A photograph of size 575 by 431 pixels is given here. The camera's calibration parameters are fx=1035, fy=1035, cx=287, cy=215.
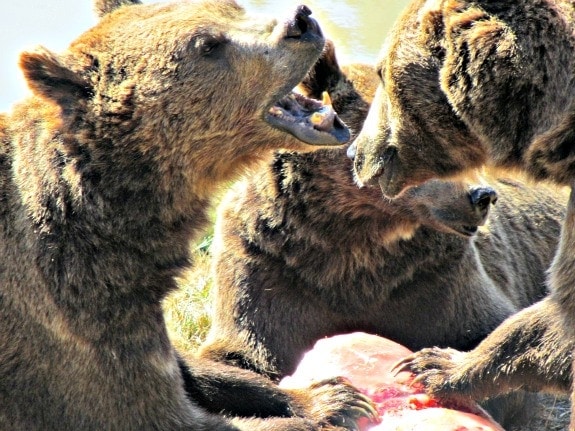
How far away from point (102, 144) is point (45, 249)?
1.81 feet

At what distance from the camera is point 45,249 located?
15.4ft

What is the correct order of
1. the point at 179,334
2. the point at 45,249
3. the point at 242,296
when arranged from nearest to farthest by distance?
the point at 45,249 < the point at 242,296 < the point at 179,334

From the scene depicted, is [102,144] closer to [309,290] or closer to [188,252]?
[188,252]

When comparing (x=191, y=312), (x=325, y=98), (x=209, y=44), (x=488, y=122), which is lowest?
(x=191, y=312)

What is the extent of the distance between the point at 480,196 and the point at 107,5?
2232mm

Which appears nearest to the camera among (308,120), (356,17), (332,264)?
(308,120)

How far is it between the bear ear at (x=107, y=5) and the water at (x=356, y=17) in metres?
6.78

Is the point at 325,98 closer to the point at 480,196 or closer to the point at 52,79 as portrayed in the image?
the point at 480,196

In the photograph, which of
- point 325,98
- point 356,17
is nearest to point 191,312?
point 325,98

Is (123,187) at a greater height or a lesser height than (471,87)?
lesser

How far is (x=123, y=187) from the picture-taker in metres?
4.82

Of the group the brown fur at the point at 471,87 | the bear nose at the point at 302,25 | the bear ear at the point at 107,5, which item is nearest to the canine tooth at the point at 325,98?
the brown fur at the point at 471,87

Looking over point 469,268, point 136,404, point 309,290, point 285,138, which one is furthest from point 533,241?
point 136,404

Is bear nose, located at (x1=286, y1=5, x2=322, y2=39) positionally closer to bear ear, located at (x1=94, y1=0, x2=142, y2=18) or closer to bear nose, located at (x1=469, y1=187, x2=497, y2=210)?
bear ear, located at (x1=94, y1=0, x2=142, y2=18)
